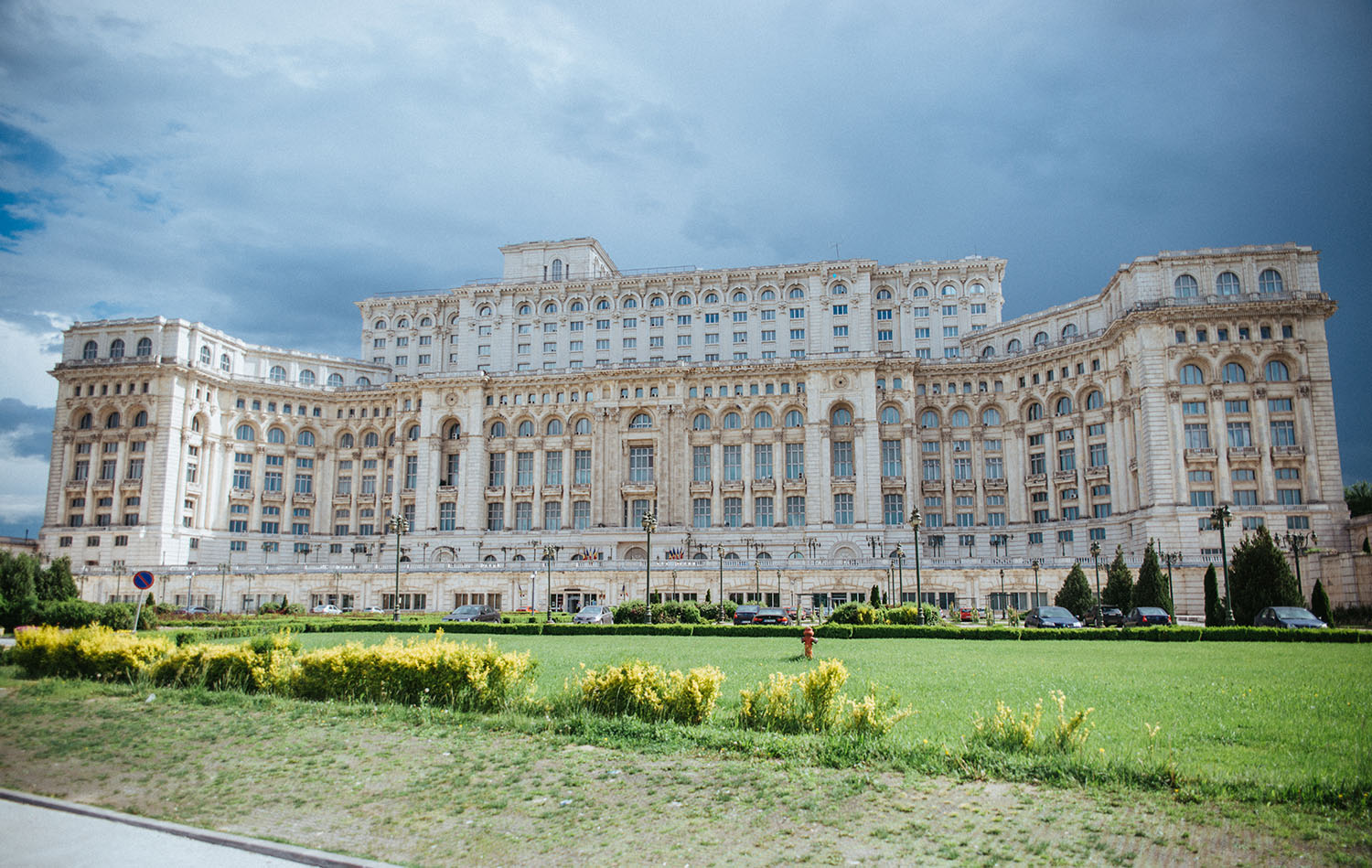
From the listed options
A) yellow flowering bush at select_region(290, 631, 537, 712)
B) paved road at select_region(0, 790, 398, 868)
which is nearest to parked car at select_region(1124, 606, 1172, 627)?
yellow flowering bush at select_region(290, 631, 537, 712)

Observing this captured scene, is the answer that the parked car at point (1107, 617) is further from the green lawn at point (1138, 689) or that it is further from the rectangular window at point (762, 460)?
the rectangular window at point (762, 460)

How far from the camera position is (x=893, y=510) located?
87.9 m

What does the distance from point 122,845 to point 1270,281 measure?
86.0 m

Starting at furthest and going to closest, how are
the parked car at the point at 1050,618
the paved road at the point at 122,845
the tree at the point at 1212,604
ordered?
the tree at the point at 1212,604, the parked car at the point at 1050,618, the paved road at the point at 122,845

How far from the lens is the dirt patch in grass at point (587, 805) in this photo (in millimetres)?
10070

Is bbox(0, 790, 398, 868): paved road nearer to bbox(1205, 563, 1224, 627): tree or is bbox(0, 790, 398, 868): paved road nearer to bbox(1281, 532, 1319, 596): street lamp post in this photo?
bbox(1205, 563, 1224, 627): tree

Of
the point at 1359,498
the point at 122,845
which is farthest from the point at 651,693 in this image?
the point at 1359,498

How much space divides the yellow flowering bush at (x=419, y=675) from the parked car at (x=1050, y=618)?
36.4m

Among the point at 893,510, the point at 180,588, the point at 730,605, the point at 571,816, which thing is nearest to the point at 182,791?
the point at 571,816

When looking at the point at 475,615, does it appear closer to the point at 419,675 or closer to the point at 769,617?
the point at 769,617

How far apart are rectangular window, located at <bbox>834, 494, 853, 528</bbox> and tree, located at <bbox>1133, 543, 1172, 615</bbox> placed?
3297cm

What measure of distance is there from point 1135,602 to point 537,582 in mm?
43358

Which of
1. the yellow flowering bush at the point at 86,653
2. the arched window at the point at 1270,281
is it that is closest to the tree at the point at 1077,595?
the arched window at the point at 1270,281

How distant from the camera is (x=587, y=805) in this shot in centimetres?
1186
